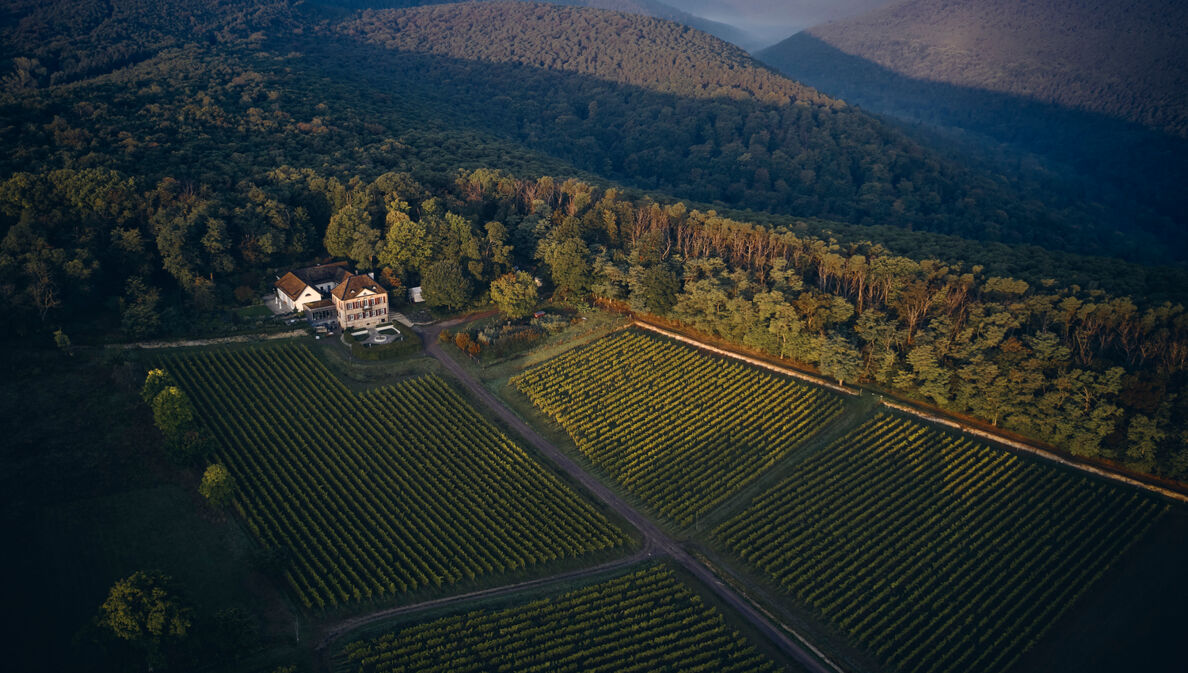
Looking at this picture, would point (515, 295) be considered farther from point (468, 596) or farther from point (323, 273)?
point (468, 596)

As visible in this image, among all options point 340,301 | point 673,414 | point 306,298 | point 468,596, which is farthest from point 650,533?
point 306,298

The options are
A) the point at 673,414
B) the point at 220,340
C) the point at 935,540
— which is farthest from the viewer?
the point at 220,340

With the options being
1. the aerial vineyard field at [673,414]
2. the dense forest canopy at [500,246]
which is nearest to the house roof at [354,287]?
the dense forest canopy at [500,246]

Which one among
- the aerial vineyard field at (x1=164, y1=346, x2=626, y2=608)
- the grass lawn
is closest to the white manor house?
the grass lawn

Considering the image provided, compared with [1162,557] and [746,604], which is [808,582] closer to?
[746,604]

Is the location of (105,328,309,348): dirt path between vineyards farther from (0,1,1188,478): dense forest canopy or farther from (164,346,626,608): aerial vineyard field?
(164,346,626,608): aerial vineyard field

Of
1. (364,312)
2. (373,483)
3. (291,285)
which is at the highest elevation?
(291,285)

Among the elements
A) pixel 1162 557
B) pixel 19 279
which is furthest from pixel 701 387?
pixel 19 279

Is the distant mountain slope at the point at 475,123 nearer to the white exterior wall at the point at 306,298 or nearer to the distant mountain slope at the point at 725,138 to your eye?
the distant mountain slope at the point at 725,138
